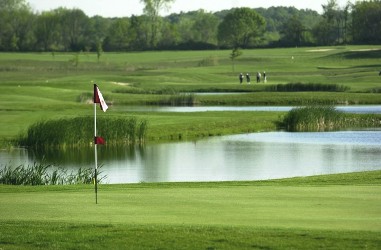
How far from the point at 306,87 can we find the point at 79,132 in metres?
39.0

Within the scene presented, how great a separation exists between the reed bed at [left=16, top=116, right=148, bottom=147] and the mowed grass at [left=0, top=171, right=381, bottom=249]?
68.2 feet

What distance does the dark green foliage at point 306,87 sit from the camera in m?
76.4

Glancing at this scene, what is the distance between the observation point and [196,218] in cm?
1642

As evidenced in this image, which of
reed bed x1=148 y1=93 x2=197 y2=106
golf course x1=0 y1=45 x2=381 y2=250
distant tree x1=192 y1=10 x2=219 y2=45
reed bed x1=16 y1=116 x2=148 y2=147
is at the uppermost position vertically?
distant tree x1=192 y1=10 x2=219 y2=45

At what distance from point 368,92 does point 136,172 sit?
44315 mm

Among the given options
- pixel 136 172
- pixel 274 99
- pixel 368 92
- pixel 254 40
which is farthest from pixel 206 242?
pixel 254 40

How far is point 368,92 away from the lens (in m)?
75.0

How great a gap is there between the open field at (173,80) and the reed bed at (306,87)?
1.38 meters

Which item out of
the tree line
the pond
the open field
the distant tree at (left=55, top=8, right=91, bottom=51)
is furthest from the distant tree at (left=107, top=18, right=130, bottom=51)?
the pond

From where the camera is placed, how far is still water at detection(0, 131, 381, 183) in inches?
1292

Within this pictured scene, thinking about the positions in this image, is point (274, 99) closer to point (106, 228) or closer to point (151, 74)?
point (151, 74)

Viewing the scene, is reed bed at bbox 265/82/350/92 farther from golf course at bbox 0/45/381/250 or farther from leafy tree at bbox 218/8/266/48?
leafy tree at bbox 218/8/266/48

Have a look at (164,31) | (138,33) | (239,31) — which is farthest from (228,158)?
(164,31)

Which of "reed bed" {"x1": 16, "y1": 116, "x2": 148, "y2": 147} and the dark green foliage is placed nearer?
"reed bed" {"x1": 16, "y1": 116, "x2": 148, "y2": 147}
